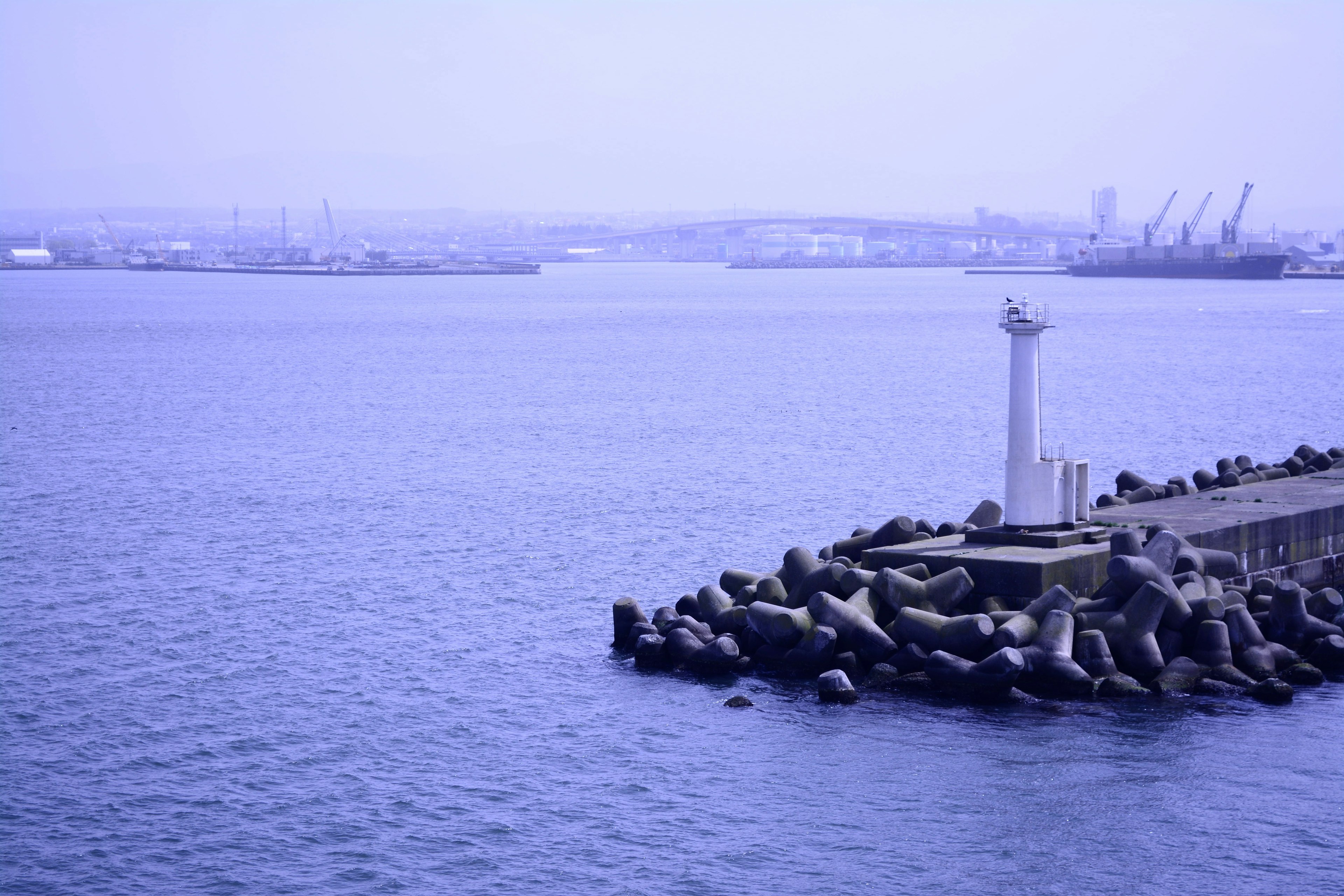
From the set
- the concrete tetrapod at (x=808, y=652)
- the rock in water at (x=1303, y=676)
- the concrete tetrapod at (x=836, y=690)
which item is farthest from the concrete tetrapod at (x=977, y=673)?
the rock in water at (x=1303, y=676)

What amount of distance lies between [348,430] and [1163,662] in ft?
93.8

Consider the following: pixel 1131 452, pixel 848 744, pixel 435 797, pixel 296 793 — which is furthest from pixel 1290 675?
pixel 1131 452

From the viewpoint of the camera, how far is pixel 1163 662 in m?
14.3

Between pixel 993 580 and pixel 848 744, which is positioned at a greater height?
pixel 993 580

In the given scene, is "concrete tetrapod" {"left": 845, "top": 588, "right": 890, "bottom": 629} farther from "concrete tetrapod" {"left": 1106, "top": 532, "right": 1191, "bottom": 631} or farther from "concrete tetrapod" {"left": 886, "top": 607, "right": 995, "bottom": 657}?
"concrete tetrapod" {"left": 1106, "top": 532, "right": 1191, "bottom": 631}

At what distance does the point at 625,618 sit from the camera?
16859 mm

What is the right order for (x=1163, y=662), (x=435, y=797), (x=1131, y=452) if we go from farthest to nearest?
1. (x=1131, y=452)
2. (x=1163, y=662)
3. (x=435, y=797)

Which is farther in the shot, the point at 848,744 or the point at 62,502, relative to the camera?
the point at 62,502

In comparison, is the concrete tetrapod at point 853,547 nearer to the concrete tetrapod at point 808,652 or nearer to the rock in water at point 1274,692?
the concrete tetrapod at point 808,652

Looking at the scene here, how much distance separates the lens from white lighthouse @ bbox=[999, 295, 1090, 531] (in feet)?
52.0

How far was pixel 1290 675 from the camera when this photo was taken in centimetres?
1469

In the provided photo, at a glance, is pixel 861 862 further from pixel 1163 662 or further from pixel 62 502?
pixel 62 502

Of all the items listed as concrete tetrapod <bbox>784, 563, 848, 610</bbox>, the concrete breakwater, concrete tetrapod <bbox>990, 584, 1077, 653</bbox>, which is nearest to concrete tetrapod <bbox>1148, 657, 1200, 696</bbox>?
the concrete breakwater

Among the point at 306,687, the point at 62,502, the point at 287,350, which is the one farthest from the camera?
the point at 287,350
